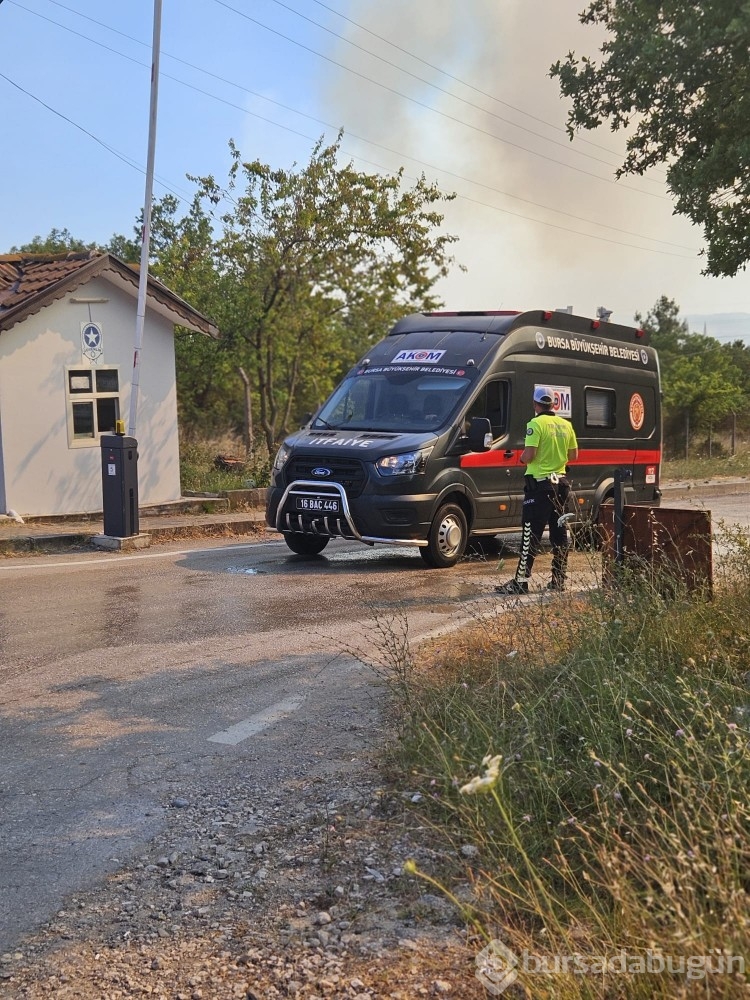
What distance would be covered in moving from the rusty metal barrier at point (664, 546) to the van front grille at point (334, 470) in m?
4.16

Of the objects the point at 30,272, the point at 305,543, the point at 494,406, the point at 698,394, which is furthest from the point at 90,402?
the point at 698,394

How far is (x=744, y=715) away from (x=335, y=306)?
819 inches

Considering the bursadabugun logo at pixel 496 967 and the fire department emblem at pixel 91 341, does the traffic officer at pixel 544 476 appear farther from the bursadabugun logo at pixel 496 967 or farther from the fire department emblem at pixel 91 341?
the fire department emblem at pixel 91 341

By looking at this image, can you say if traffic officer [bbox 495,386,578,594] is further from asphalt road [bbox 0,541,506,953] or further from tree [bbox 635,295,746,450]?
tree [bbox 635,295,746,450]

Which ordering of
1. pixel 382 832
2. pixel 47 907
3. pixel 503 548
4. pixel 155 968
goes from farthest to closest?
1. pixel 503 548
2. pixel 382 832
3. pixel 47 907
4. pixel 155 968

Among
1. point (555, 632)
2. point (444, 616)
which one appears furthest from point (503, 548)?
point (555, 632)

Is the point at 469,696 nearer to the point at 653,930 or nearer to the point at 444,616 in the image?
the point at 653,930

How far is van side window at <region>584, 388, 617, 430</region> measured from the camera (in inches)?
564

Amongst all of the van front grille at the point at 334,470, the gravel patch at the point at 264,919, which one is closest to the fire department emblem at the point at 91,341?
the van front grille at the point at 334,470

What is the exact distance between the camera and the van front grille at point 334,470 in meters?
11.3

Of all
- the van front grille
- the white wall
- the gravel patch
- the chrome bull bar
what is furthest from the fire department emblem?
the gravel patch

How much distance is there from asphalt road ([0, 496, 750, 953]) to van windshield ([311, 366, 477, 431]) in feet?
5.42

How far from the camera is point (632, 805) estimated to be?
3.82m

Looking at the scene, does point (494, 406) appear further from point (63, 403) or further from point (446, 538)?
point (63, 403)
